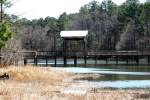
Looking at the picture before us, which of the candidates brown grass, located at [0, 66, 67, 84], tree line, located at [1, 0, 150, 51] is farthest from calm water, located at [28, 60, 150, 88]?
tree line, located at [1, 0, 150, 51]

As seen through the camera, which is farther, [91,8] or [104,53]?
[91,8]

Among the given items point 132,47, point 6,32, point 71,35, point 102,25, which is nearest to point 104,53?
point 71,35

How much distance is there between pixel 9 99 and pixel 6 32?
60.6 feet

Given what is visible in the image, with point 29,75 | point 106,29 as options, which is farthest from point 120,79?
point 106,29

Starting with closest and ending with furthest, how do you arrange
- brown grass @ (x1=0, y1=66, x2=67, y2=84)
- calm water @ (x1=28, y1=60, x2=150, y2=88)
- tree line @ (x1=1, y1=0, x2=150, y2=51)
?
calm water @ (x1=28, y1=60, x2=150, y2=88) → brown grass @ (x1=0, y1=66, x2=67, y2=84) → tree line @ (x1=1, y1=0, x2=150, y2=51)

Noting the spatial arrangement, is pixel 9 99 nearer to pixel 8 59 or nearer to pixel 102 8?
pixel 8 59

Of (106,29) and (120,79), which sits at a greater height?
(106,29)

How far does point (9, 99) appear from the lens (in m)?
15.1

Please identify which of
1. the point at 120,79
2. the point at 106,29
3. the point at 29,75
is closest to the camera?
the point at 29,75

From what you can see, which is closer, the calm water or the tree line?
the calm water

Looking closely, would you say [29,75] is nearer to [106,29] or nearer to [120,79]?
[120,79]

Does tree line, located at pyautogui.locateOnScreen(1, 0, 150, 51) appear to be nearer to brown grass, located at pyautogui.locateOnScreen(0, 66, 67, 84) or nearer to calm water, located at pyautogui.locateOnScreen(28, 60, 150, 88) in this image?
calm water, located at pyautogui.locateOnScreen(28, 60, 150, 88)

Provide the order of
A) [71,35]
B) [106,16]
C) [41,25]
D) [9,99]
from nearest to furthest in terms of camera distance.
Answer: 1. [9,99]
2. [71,35]
3. [106,16]
4. [41,25]

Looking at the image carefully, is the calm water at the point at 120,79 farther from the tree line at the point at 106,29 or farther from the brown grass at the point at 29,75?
the tree line at the point at 106,29
